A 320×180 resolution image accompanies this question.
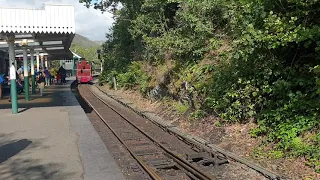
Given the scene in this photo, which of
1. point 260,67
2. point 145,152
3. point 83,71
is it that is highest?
point 260,67

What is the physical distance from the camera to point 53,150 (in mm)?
8516

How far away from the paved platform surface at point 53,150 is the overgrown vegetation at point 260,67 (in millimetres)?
3553

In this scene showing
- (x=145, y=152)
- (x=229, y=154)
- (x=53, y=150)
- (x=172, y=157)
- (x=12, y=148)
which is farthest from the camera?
(x=145, y=152)

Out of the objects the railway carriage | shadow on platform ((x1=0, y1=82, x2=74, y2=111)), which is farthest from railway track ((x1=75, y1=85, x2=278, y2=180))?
the railway carriage

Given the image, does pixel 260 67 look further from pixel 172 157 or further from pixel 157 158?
pixel 157 158

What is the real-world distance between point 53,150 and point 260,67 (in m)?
5.40

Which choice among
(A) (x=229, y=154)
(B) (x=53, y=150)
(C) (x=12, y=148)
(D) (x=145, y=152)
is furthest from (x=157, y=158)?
(C) (x=12, y=148)

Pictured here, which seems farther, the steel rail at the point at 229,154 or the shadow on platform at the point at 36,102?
the shadow on platform at the point at 36,102

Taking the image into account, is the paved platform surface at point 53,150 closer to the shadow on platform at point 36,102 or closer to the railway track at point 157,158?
the railway track at point 157,158

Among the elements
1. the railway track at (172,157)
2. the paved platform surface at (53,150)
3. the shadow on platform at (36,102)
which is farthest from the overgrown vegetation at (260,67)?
the shadow on platform at (36,102)

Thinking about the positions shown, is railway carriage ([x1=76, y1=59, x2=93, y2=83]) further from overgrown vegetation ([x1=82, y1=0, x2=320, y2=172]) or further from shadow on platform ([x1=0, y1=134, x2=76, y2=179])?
shadow on platform ([x1=0, y1=134, x2=76, y2=179])

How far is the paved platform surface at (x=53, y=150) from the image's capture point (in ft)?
22.2

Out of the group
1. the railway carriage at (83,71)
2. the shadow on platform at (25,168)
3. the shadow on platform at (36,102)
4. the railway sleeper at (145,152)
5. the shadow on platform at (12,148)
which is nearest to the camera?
the shadow on platform at (25,168)

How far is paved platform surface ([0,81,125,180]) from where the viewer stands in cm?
678
